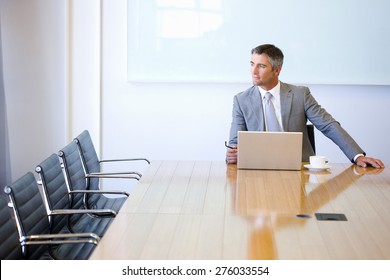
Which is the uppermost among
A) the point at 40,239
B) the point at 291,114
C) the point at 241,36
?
the point at 241,36

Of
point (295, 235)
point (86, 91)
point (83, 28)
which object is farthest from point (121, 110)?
point (295, 235)

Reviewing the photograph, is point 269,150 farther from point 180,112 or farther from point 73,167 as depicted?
point 180,112

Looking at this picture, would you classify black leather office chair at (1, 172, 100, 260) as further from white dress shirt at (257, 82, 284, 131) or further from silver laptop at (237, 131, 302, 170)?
white dress shirt at (257, 82, 284, 131)

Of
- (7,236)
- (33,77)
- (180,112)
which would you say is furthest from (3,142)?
(7,236)

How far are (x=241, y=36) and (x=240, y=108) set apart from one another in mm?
1611

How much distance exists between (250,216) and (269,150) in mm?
1238

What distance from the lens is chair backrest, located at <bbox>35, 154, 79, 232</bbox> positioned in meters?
4.14

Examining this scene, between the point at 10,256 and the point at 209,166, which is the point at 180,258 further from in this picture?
the point at 209,166

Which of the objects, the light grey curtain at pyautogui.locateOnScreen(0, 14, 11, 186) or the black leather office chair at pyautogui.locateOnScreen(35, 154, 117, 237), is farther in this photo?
the light grey curtain at pyautogui.locateOnScreen(0, 14, 11, 186)

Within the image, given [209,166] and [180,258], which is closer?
[180,258]

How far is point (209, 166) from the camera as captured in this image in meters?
5.07

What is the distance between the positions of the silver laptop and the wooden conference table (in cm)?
8

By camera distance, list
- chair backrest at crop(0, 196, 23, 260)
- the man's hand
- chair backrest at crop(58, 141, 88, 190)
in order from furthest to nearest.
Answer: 1. the man's hand
2. chair backrest at crop(58, 141, 88, 190)
3. chair backrest at crop(0, 196, 23, 260)

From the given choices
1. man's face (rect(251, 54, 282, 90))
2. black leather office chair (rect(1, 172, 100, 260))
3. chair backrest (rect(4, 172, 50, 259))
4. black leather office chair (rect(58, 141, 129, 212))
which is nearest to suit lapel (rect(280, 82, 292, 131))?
man's face (rect(251, 54, 282, 90))
